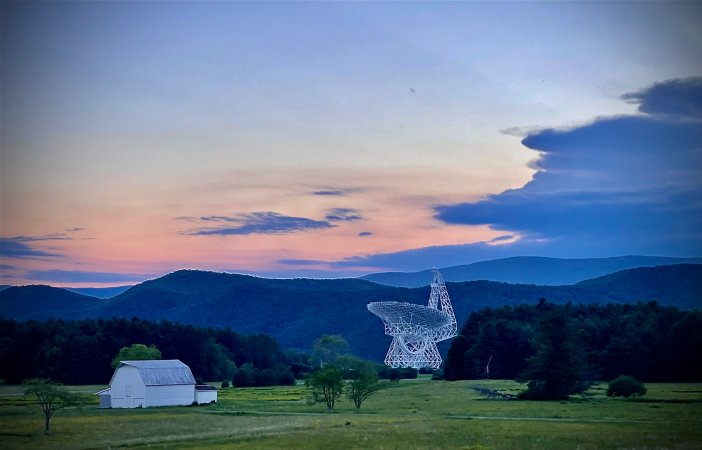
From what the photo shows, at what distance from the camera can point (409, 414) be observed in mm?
64812

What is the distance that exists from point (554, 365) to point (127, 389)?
4390 centimetres

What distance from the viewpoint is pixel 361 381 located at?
255 ft

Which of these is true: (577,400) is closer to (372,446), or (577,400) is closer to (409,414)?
(409,414)

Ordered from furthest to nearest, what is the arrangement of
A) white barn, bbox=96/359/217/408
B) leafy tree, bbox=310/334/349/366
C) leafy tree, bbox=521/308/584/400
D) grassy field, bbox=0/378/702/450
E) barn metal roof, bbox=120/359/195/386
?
leafy tree, bbox=310/334/349/366 → barn metal roof, bbox=120/359/195/386 → white barn, bbox=96/359/217/408 → leafy tree, bbox=521/308/584/400 → grassy field, bbox=0/378/702/450

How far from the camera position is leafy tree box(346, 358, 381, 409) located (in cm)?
7762

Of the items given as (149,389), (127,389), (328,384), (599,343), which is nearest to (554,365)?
(328,384)

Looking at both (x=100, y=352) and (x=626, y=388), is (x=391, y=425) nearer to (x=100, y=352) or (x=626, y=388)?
(x=626, y=388)

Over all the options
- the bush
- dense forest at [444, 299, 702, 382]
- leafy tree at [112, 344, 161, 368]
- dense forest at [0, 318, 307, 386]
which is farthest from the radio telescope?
the bush

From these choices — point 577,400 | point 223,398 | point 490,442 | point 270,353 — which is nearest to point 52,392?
point 490,442

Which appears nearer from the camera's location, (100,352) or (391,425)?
(391,425)

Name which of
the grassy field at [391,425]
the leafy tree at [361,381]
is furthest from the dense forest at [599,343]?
the leafy tree at [361,381]

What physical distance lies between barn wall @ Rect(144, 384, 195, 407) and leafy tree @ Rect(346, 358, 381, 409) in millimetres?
17205

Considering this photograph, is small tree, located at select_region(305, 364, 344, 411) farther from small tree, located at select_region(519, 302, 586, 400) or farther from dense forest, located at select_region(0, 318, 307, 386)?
dense forest, located at select_region(0, 318, 307, 386)

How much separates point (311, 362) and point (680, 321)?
8845cm
